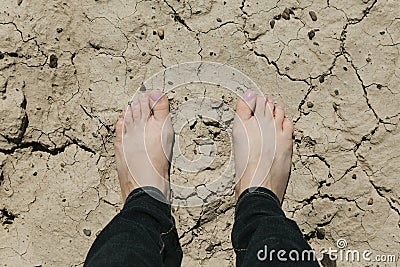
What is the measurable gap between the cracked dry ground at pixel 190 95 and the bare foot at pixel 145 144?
2.2 inches

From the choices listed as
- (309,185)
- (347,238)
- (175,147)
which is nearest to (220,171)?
(175,147)

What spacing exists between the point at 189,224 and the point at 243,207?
0.93ft

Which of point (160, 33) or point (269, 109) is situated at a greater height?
point (160, 33)

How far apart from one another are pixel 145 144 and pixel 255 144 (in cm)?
44

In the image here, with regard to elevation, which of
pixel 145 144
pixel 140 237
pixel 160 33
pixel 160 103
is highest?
pixel 160 33

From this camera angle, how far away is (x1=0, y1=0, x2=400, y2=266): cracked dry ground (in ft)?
7.63

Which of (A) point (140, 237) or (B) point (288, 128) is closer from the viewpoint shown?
(A) point (140, 237)

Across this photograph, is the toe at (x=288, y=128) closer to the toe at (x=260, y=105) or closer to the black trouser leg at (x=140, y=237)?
the toe at (x=260, y=105)

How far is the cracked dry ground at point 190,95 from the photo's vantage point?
91.6 inches

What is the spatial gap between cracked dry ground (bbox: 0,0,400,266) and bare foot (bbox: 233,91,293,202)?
0.16 feet

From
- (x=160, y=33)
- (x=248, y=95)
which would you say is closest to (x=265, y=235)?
(x=248, y=95)

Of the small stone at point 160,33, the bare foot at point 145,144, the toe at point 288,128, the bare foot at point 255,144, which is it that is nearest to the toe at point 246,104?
the bare foot at point 255,144

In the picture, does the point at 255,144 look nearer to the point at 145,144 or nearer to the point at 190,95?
the point at 190,95

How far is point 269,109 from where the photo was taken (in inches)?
92.8
